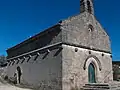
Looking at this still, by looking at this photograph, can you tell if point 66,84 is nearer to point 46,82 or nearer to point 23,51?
point 46,82

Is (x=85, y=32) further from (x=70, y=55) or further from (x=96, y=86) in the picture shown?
(x=96, y=86)

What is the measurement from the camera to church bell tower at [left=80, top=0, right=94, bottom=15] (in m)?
19.0

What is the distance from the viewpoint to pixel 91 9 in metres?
19.6

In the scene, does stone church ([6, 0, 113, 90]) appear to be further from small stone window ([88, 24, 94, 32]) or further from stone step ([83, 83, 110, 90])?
stone step ([83, 83, 110, 90])

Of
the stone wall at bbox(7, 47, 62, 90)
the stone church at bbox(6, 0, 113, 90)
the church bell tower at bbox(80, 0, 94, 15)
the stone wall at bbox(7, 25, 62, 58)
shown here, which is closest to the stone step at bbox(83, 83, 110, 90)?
the stone church at bbox(6, 0, 113, 90)

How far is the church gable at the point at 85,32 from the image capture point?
16614mm

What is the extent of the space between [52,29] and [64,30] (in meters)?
1.37

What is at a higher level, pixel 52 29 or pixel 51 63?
pixel 52 29

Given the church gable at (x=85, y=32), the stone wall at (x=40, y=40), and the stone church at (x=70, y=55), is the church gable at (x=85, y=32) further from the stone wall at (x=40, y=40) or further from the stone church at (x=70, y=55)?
the stone wall at (x=40, y=40)

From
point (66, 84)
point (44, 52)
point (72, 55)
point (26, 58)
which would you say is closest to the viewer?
point (66, 84)

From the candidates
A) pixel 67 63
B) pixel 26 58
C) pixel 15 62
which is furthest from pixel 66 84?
pixel 15 62

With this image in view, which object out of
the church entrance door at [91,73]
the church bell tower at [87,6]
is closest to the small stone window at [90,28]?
the church bell tower at [87,6]

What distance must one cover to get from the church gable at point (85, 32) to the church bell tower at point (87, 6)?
52 cm

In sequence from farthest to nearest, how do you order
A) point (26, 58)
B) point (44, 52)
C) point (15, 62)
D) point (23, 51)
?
point (15, 62)
point (23, 51)
point (26, 58)
point (44, 52)
